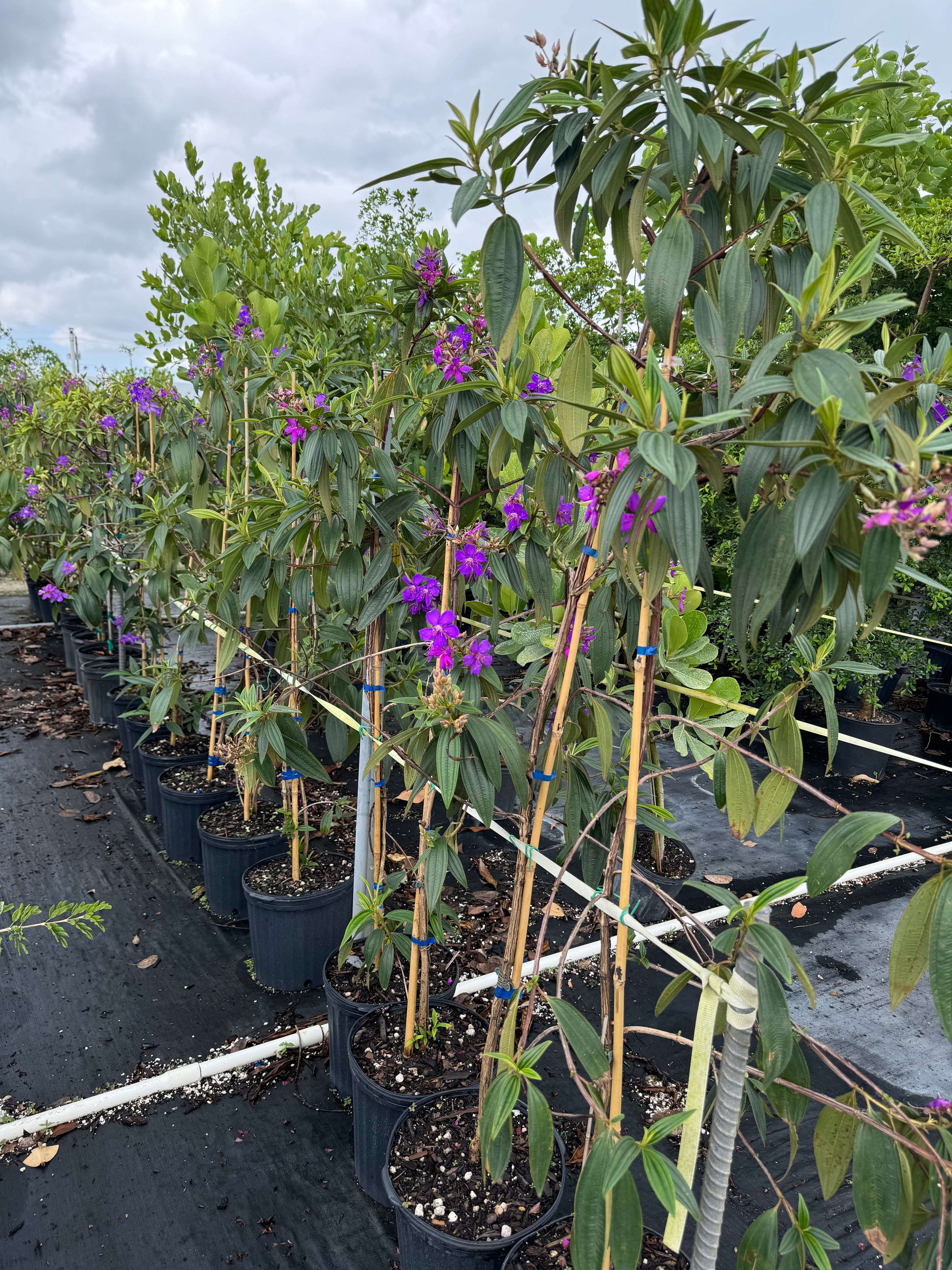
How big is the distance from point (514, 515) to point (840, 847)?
0.62m

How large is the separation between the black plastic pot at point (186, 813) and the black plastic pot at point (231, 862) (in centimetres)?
20

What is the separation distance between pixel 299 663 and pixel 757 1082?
1420 millimetres

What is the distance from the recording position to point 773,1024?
2.37ft

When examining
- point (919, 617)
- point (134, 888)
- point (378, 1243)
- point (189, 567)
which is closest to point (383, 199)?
point (189, 567)

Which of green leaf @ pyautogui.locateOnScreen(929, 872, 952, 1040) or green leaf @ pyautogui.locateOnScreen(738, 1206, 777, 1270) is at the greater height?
green leaf @ pyautogui.locateOnScreen(929, 872, 952, 1040)

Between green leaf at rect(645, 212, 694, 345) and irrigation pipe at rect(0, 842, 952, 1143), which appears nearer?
green leaf at rect(645, 212, 694, 345)

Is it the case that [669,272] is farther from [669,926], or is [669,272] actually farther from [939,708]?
[939,708]

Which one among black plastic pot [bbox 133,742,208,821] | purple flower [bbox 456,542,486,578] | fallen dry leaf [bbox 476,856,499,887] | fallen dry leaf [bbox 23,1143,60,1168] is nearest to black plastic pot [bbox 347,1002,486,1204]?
fallen dry leaf [bbox 23,1143,60,1168]

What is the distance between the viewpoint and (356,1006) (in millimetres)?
1592

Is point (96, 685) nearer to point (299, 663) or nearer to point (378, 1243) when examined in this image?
point (299, 663)

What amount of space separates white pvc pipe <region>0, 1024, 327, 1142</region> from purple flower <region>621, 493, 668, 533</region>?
5.36 ft

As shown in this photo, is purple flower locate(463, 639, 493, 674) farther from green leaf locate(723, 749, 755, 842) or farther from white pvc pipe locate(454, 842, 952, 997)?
white pvc pipe locate(454, 842, 952, 997)

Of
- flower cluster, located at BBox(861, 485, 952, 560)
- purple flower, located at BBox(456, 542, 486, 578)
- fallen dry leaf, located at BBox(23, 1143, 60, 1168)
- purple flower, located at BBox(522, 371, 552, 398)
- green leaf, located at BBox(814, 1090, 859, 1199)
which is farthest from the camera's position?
fallen dry leaf, located at BBox(23, 1143, 60, 1168)

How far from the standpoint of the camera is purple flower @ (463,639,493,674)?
1162 millimetres
